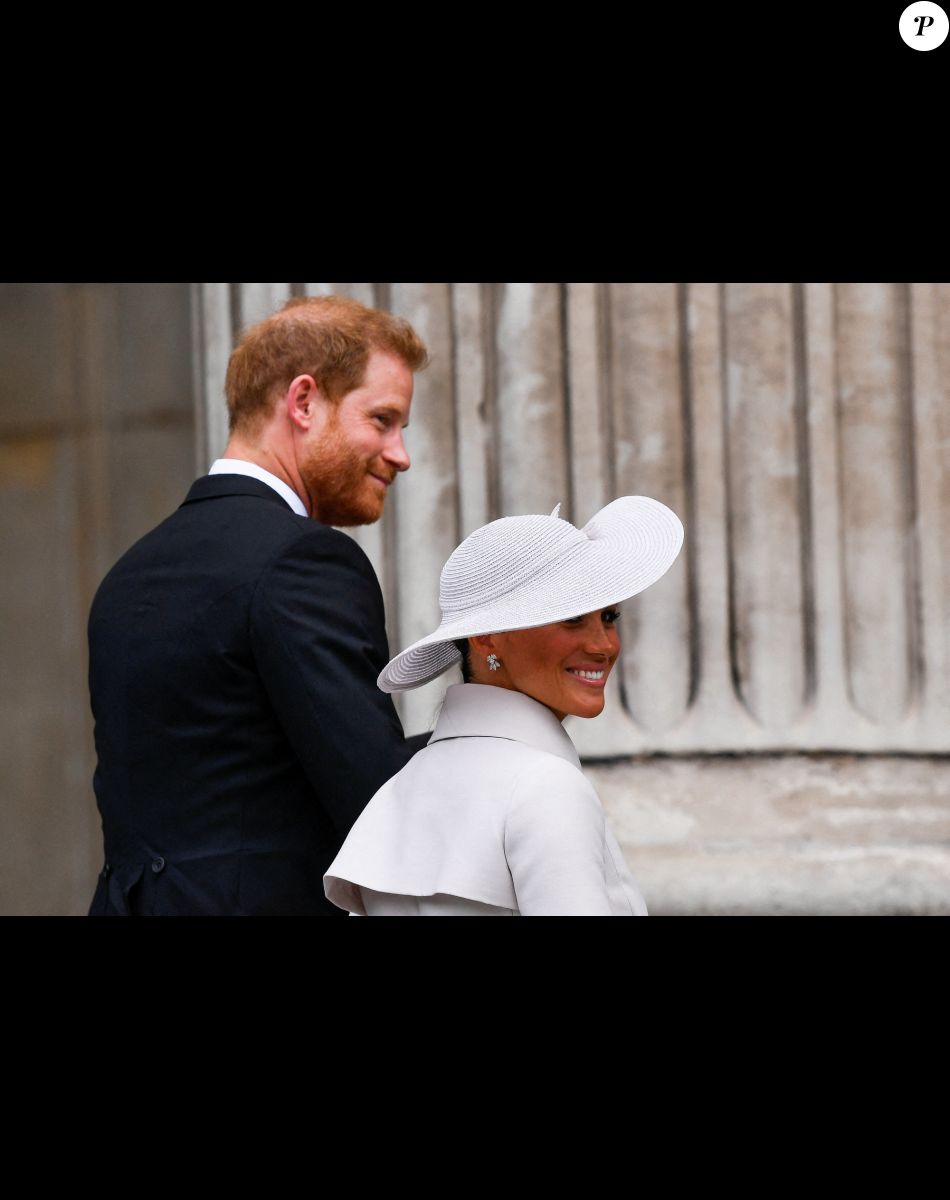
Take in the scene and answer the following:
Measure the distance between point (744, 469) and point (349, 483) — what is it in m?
1.22

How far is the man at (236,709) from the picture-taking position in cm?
213

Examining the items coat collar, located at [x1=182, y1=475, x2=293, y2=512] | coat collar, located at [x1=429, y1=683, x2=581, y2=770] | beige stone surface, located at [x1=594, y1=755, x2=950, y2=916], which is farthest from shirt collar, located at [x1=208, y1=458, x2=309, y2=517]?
beige stone surface, located at [x1=594, y1=755, x2=950, y2=916]

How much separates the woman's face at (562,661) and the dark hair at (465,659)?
0.06 meters

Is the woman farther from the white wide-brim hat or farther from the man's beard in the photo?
the man's beard

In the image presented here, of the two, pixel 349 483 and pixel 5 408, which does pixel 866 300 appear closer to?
pixel 349 483

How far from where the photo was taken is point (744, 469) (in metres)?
3.46

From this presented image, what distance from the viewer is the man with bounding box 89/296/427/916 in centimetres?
213

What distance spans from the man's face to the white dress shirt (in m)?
0.75

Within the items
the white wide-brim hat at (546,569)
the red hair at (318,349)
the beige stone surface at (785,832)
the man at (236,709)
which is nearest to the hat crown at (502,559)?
the white wide-brim hat at (546,569)

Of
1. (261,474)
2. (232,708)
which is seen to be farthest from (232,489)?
(232,708)

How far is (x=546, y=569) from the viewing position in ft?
5.89

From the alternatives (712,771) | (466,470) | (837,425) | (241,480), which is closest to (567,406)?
(466,470)

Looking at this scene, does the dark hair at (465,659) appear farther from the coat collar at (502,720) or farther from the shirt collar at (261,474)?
the shirt collar at (261,474)

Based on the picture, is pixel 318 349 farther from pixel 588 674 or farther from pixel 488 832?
pixel 488 832
